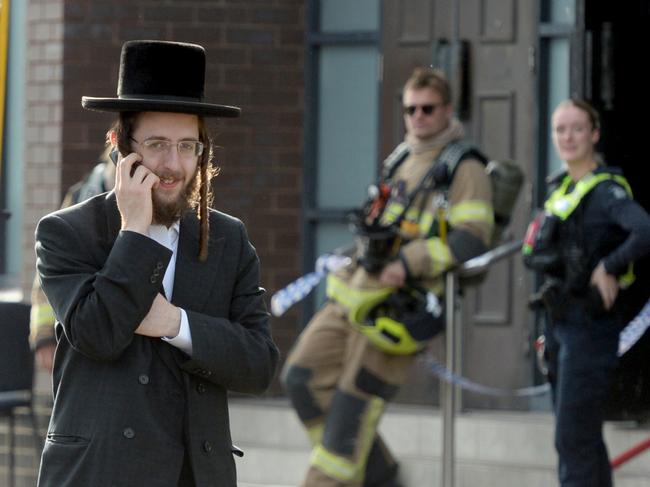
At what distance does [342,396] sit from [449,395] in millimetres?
498

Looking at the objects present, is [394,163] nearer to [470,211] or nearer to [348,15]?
[470,211]

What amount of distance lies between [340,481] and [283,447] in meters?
1.66

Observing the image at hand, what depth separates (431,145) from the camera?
7586 millimetres

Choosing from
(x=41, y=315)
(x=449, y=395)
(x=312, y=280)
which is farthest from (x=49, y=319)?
(x=449, y=395)

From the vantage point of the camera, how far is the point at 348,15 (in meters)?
10.1

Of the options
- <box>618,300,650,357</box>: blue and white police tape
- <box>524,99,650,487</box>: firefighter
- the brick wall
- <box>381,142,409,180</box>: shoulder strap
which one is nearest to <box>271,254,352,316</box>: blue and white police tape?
<box>381,142,409,180</box>: shoulder strap

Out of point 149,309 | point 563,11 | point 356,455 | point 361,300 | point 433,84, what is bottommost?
point 356,455

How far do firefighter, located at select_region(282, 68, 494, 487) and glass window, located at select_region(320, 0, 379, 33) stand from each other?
2.39 metres

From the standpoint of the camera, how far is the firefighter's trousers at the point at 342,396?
744cm

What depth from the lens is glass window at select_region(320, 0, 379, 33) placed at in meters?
10.0

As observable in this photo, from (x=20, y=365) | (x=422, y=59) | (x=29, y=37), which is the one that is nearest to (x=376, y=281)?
(x=20, y=365)

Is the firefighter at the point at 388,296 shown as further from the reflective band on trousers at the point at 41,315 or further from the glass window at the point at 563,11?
the glass window at the point at 563,11

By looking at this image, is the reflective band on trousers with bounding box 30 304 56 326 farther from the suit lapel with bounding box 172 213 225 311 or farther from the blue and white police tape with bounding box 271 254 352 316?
the suit lapel with bounding box 172 213 225 311

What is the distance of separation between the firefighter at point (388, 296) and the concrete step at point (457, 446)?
2.56 ft
